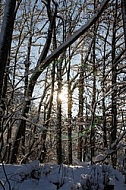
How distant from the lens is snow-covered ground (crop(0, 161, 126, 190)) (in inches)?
184

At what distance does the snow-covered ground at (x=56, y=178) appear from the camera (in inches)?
184

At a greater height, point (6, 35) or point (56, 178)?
point (6, 35)

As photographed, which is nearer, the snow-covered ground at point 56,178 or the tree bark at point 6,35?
the tree bark at point 6,35

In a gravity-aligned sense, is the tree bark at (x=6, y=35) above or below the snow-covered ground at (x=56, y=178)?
above

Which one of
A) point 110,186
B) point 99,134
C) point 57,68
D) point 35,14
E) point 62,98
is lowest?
point 110,186

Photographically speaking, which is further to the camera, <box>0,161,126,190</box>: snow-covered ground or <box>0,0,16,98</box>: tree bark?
<box>0,161,126,190</box>: snow-covered ground

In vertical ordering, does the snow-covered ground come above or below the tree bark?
below

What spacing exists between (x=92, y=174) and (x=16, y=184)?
151 centimetres

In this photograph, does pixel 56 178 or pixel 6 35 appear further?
pixel 56 178

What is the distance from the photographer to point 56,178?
16.2 ft

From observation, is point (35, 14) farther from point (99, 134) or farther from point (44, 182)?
point (44, 182)

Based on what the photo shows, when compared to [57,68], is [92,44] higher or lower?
higher

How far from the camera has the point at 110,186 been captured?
16.5 ft

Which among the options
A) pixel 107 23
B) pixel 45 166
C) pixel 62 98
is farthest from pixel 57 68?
pixel 45 166
